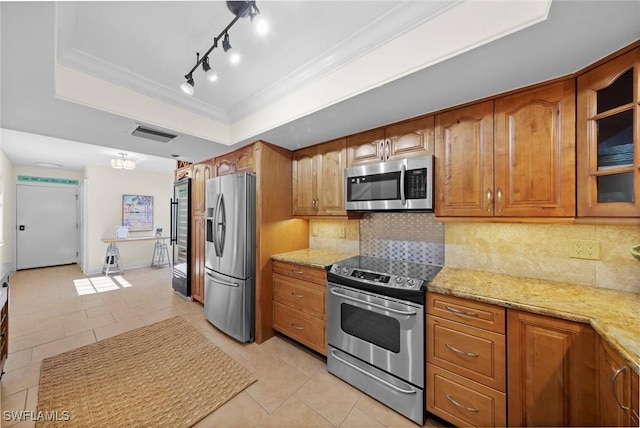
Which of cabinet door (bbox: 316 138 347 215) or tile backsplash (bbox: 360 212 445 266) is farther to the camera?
cabinet door (bbox: 316 138 347 215)

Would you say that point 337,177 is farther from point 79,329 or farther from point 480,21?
point 79,329

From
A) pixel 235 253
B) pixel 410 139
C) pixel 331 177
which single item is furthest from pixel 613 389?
pixel 235 253

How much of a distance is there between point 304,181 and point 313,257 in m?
0.92

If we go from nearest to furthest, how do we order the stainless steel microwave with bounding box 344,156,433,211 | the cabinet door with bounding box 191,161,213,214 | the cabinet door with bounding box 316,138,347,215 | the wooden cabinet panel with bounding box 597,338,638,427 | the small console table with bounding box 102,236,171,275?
1. the wooden cabinet panel with bounding box 597,338,638,427
2. the stainless steel microwave with bounding box 344,156,433,211
3. the cabinet door with bounding box 316,138,347,215
4. the cabinet door with bounding box 191,161,213,214
5. the small console table with bounding box 102,236,171,275

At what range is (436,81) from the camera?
1456mm

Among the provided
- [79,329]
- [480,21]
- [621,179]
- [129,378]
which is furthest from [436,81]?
[79,329]

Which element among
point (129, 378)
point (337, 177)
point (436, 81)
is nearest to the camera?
point (436, 81)

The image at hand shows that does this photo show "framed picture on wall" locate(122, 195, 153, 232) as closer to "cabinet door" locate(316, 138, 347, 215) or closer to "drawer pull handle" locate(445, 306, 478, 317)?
"cabinet door" locate(316, 138, 347, 215)

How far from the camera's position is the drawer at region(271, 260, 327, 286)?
221 centimetres

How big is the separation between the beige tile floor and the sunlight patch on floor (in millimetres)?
18

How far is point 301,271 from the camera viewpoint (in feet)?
7.82

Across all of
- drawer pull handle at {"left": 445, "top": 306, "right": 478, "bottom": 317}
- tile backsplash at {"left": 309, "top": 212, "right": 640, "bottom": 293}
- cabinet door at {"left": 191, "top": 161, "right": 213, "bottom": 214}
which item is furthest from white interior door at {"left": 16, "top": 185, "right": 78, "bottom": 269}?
drawer pull handle at {"left": 445, "top": 306, "right": 478, "bottom": 317}

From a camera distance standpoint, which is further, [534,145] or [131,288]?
[131,288]

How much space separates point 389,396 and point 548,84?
2364 millimetres
